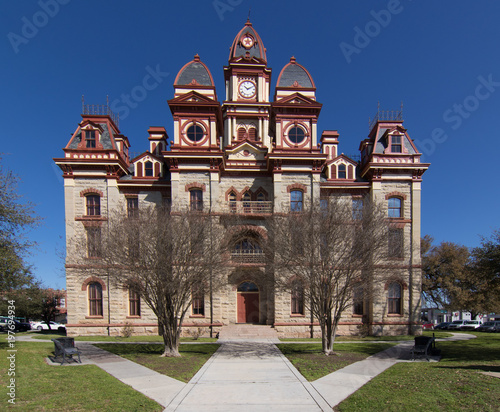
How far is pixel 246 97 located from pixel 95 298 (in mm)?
19967

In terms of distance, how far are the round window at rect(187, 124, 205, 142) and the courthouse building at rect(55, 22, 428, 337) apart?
0.08 meters

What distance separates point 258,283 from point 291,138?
11635 mm

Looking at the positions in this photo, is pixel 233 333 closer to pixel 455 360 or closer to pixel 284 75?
pixel 455 360

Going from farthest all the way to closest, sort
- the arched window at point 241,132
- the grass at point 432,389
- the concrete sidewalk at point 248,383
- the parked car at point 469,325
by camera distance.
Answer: the parked car at point 469,325
the arched window at point 241,132
the concrete sidewalk at point 248,383
the grass at point 432,389

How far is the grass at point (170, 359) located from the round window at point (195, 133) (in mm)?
14779

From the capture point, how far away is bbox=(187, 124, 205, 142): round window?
1001 inches

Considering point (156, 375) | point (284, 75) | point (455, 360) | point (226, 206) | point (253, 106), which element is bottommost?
point (455, 360)

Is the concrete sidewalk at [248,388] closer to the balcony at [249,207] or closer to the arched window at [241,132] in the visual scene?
the balcony at [249,207]

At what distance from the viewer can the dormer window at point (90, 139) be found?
25.4 metres

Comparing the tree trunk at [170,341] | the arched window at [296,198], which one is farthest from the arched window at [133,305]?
the arched window at [296,198]

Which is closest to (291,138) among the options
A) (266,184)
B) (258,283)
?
(266,184)

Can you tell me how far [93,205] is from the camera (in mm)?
24938

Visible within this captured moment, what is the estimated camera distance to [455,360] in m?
14.8

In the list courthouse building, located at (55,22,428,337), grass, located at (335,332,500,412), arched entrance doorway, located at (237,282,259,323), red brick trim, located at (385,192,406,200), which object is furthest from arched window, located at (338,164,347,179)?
grass, located at (335,332,500,412)
